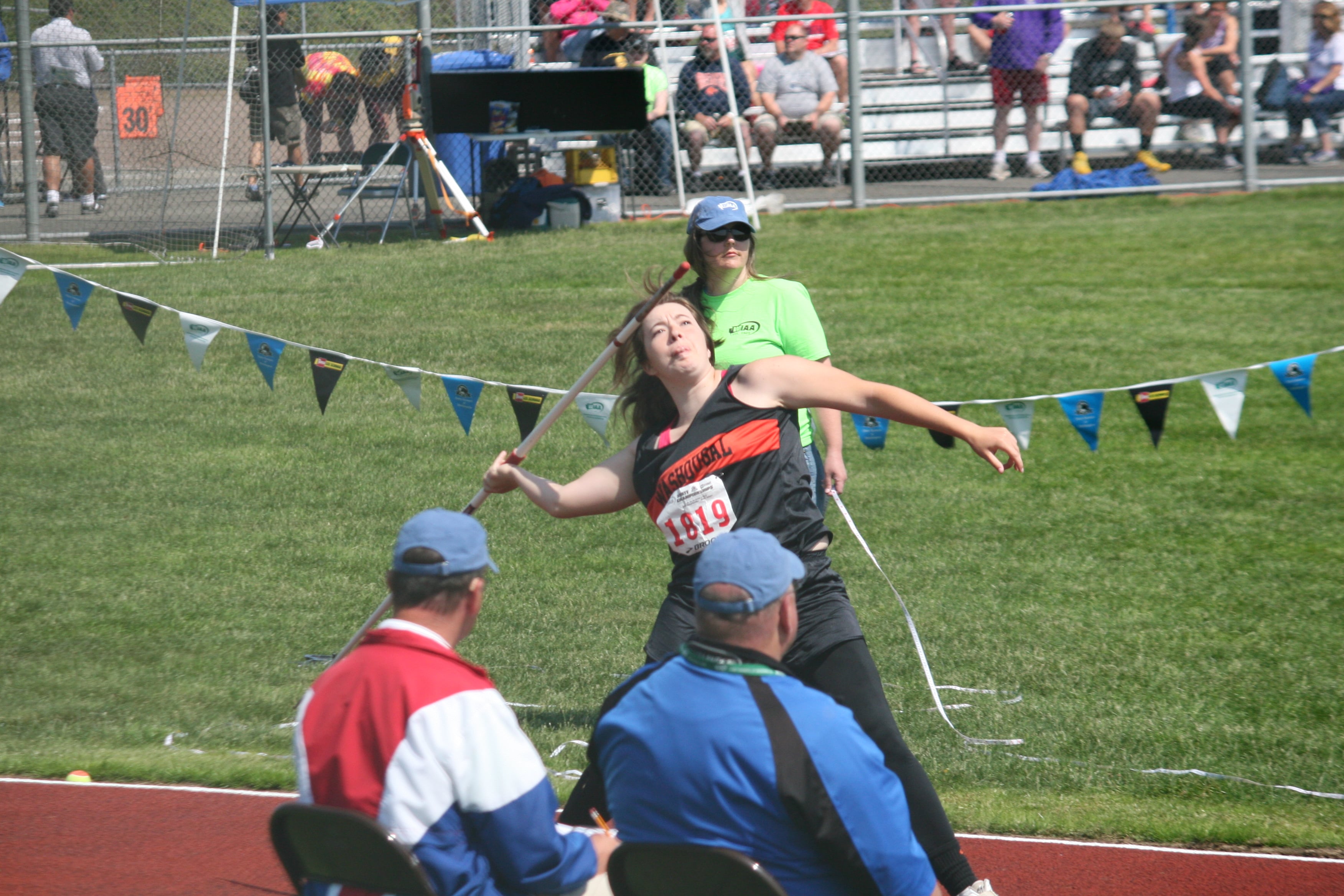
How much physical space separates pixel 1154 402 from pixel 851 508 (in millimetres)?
3266

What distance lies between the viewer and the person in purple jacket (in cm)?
1672

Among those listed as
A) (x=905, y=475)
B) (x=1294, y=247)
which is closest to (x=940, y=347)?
(x=905, y=475)

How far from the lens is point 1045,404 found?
1123cm

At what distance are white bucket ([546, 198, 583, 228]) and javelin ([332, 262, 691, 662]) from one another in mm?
10617

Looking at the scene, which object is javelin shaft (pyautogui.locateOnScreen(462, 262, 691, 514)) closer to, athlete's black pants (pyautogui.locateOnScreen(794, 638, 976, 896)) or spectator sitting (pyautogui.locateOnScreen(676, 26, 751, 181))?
athlete's black pants (pyautogui.locateOnScreen(794, 638, 976, 896))

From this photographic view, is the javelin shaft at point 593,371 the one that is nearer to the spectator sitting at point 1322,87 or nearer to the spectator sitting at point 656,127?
the spectator sitting at point 656,127

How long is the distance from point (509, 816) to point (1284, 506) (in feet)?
25.1

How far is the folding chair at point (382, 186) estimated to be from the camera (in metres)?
15.7

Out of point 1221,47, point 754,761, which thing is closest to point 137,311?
point 754,761

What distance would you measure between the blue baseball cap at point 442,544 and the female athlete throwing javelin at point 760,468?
1.27 metres

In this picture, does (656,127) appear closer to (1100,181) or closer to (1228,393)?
(1100,181)

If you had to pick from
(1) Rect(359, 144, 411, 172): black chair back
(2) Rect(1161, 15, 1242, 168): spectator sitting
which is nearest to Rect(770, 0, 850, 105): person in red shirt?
(2) Rect(1161, 15, 1242, 168): spectator sitting

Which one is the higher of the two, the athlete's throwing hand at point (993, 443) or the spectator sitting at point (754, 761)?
the athlete's throwing hand at point (993, 443)

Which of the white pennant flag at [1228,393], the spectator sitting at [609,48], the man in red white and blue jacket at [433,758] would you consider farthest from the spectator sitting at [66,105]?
the man in red white and blue jacket at [433,758]
